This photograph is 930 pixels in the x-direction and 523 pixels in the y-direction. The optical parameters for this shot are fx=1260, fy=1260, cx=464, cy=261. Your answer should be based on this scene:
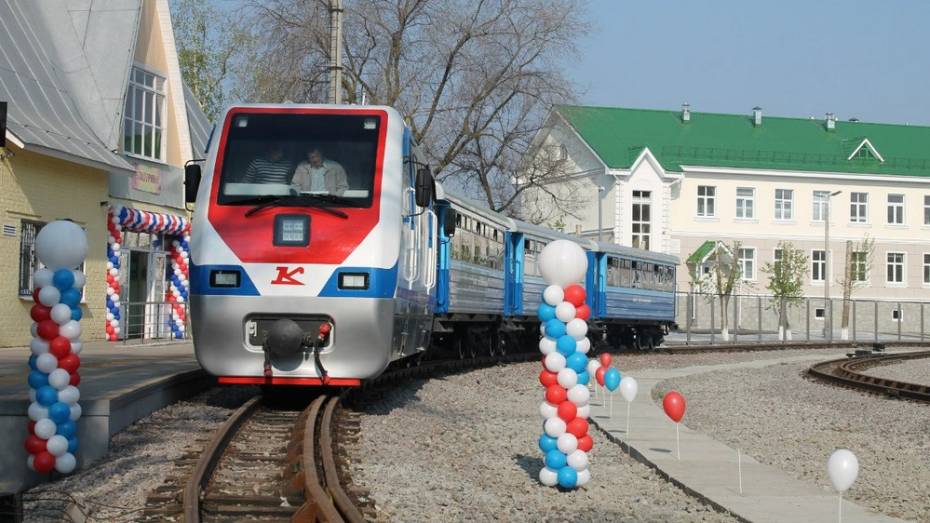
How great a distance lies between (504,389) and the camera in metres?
19.6

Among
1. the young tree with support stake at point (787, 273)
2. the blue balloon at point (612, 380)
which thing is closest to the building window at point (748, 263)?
the young tree with support stake at point (787, 273)

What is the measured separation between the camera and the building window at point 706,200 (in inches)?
2514

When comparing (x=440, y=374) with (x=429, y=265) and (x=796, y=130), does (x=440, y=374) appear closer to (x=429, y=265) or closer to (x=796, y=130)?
(x=429, y=265)

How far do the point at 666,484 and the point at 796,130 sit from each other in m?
62.4

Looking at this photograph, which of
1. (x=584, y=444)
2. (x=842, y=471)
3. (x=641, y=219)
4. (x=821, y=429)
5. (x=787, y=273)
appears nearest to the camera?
(x=842, y=471)

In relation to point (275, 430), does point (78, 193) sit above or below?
above

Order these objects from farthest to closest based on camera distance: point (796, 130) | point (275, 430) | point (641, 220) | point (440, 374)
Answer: point (796, 130) < point (641, 220) < point (440, 374) < point (275, 430)

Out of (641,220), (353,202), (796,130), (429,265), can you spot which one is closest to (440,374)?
(429,265)

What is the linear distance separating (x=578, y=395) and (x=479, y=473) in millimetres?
1215

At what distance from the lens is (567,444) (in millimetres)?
9250

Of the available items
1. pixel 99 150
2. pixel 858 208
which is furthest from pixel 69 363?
pixel 858 208

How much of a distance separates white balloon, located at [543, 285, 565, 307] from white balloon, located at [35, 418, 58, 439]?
12.2 feet

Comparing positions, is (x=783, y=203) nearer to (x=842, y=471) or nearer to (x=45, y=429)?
(x=842, y=471)

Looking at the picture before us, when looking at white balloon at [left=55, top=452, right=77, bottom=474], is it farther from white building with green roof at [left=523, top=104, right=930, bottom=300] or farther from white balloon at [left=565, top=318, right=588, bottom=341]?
white building with green roof at [left=523, top=104, right=930, bottom=300]
